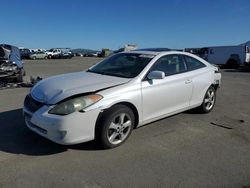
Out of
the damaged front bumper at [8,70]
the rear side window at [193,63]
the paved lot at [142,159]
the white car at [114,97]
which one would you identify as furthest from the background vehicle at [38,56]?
the rear side window at [193,63]

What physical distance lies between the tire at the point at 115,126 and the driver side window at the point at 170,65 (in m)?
1.07

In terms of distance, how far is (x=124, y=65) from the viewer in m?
5.14

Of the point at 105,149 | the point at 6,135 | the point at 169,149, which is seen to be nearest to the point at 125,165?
the point at 105,149

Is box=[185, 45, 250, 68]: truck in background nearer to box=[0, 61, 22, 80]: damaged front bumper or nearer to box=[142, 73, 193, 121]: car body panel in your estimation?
box=[0, 61, 22, 80]: damaged front bumper

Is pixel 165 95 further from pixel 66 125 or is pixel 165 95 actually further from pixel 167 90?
pixel 66 125

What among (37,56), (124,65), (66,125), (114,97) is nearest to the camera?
(66,125)

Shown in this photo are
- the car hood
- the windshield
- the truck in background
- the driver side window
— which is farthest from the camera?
the truck in background

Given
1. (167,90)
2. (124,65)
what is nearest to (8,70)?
(124,65)

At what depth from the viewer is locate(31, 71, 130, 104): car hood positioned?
395 cm

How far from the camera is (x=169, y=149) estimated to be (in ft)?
13.9

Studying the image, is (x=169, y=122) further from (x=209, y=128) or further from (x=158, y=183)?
(x=158, y=183)

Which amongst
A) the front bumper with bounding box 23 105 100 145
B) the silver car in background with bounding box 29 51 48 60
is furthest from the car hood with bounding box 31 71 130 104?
the silver car in background with bounding box 29 51 48 60

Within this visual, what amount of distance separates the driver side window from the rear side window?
0.61 ft

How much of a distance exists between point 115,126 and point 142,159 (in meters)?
0.65
